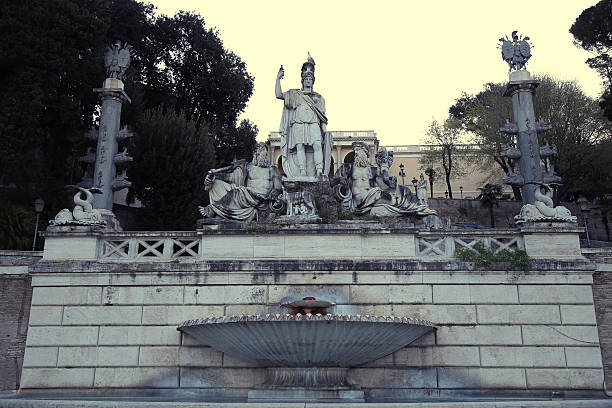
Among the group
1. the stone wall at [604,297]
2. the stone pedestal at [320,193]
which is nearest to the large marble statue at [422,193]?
the stone pedestal at [320,193]

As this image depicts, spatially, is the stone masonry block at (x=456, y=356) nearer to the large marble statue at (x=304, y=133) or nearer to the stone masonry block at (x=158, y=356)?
the large marble statue at (x=304, y=133)

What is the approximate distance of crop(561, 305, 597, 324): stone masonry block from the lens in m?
13.5

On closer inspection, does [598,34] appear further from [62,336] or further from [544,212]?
[62,336]

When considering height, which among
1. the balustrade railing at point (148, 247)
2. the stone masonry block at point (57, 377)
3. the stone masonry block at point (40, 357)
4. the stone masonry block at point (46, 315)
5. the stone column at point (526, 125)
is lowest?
the stone masonry block at point (57, 377)

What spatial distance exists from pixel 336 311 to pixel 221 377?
10.8 feet

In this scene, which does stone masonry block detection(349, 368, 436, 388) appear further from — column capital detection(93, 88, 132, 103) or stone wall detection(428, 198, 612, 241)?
stone wall detection(428, 198, 612, 241)

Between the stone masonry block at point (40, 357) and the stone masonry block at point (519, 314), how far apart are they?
10810mm

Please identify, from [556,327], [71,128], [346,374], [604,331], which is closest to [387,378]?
[346,374]

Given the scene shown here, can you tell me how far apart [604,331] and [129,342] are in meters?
12.2

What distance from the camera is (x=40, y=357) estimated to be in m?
13.8

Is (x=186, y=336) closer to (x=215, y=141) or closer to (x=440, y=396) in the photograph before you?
(x=440, y=396)

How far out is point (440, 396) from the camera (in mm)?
13109

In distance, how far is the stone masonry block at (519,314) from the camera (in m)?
13.6

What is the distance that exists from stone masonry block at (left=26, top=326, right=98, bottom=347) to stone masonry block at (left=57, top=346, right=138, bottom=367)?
180 mm
